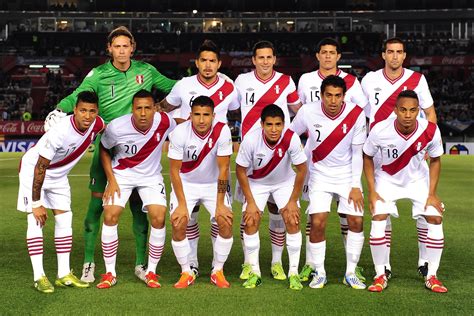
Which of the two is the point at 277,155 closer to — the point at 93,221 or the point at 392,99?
the point at 392,99

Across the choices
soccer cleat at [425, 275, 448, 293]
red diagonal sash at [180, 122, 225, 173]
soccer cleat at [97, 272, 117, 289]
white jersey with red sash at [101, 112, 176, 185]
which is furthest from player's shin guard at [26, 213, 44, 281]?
soccer cleat at [425, 275, 448, 293]

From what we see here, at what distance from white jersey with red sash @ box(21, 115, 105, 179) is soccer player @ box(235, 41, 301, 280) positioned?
5.05ft

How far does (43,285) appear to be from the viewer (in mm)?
6457

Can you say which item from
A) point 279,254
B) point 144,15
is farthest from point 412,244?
point 144,15

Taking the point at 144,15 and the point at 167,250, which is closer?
the point at 167,250

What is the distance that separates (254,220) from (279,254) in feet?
2.07

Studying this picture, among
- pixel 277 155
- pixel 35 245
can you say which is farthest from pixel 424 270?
pixel 35 245

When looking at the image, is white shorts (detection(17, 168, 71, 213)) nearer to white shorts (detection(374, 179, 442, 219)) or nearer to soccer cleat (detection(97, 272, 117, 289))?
soccer cleat (detection(97, 272, 117, 289))

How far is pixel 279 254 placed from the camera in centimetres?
723

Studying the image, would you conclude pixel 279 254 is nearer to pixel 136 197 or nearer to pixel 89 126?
pixel 136 197

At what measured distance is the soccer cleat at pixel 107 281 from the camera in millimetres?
6582

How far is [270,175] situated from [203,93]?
1121 millimetres

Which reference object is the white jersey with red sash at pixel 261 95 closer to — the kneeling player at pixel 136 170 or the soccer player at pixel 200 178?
the soccer player at pixel 200 178

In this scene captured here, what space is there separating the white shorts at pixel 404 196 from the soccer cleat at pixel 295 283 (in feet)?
3.14
